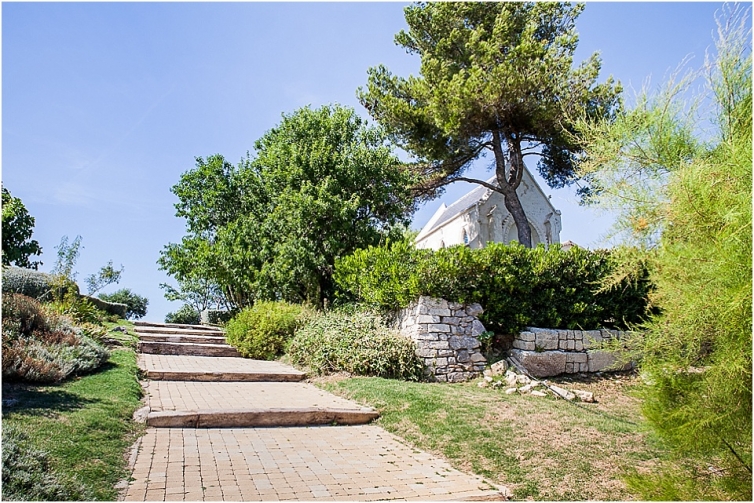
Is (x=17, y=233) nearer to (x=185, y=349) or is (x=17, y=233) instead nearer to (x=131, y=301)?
(x=131, y=301)

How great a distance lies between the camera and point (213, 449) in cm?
532

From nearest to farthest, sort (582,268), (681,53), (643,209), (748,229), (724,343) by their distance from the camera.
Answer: (748,229), (724,343), (643,209), (681,53), (582,268)

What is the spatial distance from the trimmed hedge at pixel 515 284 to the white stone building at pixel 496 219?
8.71 meters

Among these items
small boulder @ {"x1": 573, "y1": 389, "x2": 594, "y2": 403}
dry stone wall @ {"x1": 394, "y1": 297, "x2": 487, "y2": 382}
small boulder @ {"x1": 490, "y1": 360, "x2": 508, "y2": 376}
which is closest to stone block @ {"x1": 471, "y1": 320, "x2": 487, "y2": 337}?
dry stone wall @ {"x1": 394, "y1": 297, "x2": 487, "y2": 382}

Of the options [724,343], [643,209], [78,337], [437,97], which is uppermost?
[437,97]

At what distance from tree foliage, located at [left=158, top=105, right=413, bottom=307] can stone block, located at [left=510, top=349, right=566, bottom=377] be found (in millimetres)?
5558

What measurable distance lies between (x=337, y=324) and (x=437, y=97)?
7323 millimetres

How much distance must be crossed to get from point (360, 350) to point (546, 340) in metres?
3.91

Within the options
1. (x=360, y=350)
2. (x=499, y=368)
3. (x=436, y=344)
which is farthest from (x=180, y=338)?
(x=499, y=368)

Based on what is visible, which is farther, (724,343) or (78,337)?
(78,337)

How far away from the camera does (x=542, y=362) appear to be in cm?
1000

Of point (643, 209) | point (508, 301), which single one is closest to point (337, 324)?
point (508, 301)

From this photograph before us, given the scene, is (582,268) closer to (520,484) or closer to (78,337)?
(520,484)

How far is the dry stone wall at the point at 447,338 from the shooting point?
32.1ft
